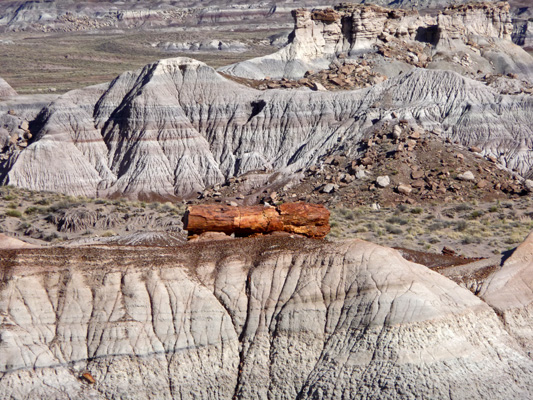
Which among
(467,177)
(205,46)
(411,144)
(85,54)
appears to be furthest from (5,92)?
(205,46)

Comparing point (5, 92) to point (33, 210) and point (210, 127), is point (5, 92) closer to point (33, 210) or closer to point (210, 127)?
point (210, 127)

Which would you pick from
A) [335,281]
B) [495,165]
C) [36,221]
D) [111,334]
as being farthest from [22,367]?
[495,165]

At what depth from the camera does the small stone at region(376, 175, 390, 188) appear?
37.8 meters

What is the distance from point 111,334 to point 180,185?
35.4 meters

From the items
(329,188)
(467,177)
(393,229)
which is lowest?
(329,188)

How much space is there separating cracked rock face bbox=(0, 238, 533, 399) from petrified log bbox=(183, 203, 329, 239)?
2.19 metres

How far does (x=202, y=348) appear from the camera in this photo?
12.5m

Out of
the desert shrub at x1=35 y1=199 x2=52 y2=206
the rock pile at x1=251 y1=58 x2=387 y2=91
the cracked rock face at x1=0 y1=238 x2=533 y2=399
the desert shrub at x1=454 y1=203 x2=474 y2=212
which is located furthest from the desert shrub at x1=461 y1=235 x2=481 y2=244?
the rock pile at x1=251 y1=58 x2=387 y2=91

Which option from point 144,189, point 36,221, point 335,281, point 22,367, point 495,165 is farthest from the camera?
point 144,189

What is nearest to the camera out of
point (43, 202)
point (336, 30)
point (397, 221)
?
point (397, 221)

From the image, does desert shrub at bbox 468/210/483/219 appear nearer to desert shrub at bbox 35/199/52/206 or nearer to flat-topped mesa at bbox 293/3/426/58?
desert shrub at bbox 35/199/52/206

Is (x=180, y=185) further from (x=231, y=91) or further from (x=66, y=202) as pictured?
(x=66, y=202)

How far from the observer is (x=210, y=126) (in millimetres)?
51094

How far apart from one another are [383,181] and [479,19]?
52862 millimetres
